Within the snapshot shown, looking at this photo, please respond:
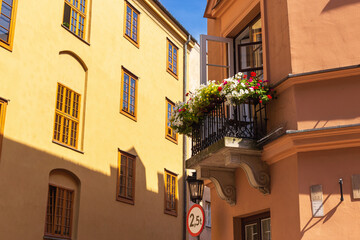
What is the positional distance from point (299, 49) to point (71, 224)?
10336 millimetres

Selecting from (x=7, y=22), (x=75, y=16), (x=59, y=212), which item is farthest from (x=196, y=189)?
(x=75, y=16)

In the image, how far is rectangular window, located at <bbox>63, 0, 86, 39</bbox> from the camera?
1831cm

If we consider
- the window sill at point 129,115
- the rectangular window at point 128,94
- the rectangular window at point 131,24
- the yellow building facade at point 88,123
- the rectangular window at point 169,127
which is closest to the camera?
the yellow building facade at point 88,123

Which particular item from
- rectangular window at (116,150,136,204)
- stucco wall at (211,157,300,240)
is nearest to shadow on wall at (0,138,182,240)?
rectangular window at (116,150,136,204)

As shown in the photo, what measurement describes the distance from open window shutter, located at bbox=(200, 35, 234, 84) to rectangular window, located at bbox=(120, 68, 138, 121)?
28.4ft

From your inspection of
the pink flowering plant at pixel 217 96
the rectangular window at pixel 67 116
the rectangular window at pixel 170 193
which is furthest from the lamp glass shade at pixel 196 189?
the rectangular window at pixel 170 193

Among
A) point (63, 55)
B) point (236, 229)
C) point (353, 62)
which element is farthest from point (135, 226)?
point (353, 62)

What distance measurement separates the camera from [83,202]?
1739 centimetres

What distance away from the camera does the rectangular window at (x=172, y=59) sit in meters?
25.1

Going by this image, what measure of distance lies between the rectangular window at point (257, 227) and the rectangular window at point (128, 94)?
11.0m

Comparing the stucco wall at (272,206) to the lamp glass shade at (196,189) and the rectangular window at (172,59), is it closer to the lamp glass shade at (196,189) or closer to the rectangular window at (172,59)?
the lamp glass shade at (196,189)

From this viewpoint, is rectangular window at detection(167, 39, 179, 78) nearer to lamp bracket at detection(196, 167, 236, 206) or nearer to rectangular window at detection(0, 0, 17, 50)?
rectangular window at detection(0, 0, 17, 50)

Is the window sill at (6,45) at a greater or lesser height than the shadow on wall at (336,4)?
greater

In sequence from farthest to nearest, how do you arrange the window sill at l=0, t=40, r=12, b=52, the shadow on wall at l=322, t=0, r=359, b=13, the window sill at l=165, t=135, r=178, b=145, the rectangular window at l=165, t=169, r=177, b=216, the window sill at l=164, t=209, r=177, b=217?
the window sill at l=165, t=135, r=178, b=145 < the rectangular window at l=165, t=169, r=177, b=216 < the window sill at l=164, t=209, r=177, b=217 < the window sill at l=0, t=40, r=12, b=52 < the shadow on wall at l=322, t=0, r=359, b=13
